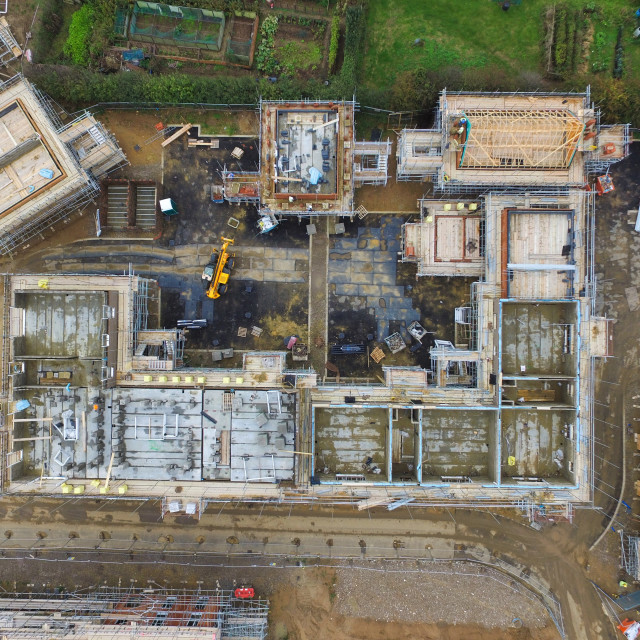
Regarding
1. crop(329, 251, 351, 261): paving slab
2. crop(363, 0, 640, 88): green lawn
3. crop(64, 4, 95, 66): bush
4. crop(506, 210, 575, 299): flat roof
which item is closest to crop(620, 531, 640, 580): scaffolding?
crop(506, 210, 575, 299): flat roof

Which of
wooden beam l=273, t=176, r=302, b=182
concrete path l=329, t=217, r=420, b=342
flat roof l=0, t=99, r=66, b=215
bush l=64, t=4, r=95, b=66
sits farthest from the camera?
concrete path l=329, t=217, r=420, b=342

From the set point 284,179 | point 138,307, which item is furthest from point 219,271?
point 284,179

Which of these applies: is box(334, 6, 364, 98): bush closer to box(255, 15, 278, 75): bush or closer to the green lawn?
the green lawn

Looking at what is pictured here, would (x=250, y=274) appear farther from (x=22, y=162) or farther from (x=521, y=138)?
(x=521, y=138)

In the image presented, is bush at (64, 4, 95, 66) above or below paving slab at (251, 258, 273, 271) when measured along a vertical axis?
above

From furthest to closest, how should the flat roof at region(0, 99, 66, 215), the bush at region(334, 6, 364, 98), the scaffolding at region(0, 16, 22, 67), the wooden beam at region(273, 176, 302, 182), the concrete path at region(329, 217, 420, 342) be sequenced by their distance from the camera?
the concrete path at region(329, 217, 420, 342)
the scaffolding at region(0, 16, 22, 67)
the bush at region(334, 6, 364, 98)
the wooden beam at region(273, 176, 302, 182)
the flat roof at region(0, 99, 66, 215)

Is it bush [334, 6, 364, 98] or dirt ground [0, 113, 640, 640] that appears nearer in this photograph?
bush [334, 6, 364, 98]

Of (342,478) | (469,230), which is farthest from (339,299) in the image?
(342,478)
